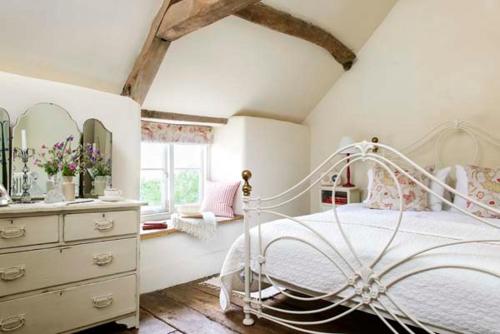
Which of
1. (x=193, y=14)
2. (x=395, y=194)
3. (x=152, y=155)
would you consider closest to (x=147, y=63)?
(x=193, y=14)

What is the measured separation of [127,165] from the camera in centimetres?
285

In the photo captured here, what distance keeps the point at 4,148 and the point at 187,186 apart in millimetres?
1932

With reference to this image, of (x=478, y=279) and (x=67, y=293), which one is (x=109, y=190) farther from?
(x=478, y=279)

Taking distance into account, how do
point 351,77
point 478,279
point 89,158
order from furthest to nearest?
point 351,77 < point 89,158 < point 478,279

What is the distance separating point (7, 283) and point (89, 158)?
3.35ft

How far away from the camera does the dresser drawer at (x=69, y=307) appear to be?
1797mm

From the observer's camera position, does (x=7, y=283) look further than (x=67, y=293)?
No

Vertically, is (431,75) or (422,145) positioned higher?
(431,75)

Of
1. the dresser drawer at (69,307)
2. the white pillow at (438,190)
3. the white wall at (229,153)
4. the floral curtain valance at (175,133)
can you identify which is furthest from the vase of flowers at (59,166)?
the white pillow at (438,190)

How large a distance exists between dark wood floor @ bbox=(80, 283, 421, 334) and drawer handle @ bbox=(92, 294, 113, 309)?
0.23m

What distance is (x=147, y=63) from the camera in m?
2.61

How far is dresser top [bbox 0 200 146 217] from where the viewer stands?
1791 mm

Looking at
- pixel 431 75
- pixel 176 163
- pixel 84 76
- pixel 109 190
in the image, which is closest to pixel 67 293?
pixel 109 190

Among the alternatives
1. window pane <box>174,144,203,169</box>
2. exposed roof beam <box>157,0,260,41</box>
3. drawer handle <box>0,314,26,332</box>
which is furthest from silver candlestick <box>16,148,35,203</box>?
window pane <box>174,144,203,169</box>
